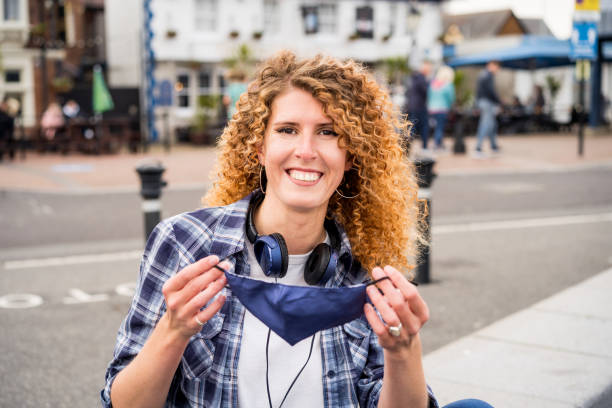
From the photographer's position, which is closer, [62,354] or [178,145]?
[62,354]

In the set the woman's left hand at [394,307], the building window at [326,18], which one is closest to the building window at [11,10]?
the building window at [326,18]

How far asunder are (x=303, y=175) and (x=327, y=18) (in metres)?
30.7

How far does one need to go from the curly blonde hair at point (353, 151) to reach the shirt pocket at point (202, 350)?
0.54 m

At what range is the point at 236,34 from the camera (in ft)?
96.1

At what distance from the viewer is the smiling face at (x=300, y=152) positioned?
208 centimetres

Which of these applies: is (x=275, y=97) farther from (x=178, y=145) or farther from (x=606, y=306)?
(x=178, y=145)

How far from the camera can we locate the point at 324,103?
2084mm

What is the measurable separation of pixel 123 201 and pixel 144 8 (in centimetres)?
1741

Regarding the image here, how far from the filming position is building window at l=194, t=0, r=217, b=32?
29.0 m

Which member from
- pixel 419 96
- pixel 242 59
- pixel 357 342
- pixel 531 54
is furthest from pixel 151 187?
pixel 242 59

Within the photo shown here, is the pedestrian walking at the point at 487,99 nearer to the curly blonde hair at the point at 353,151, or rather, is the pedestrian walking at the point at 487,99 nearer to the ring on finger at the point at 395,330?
the curly blonde hair at the point at 353,151

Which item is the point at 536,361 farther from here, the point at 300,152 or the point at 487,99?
the point at 487,99

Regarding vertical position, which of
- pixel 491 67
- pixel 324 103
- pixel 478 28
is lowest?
pixel 324 103

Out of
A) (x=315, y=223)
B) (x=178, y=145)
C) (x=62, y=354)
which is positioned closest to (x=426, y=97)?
(x=178, y=145)
